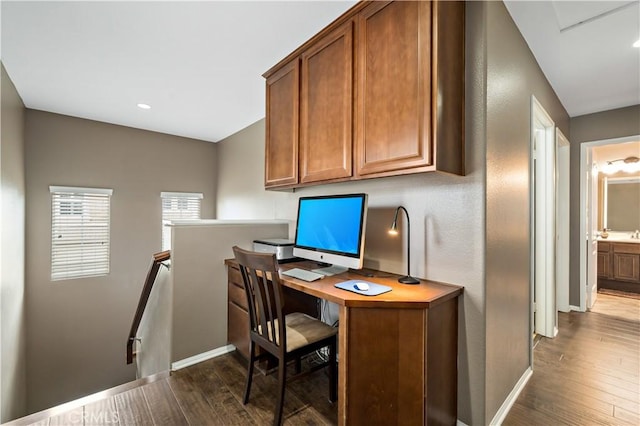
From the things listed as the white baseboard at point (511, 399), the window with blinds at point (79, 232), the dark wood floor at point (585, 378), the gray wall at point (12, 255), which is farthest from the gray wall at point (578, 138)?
the window with blinds at point (79, 232)

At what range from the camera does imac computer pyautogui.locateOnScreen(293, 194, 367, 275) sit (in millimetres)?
1750

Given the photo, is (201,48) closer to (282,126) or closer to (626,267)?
(282,126)

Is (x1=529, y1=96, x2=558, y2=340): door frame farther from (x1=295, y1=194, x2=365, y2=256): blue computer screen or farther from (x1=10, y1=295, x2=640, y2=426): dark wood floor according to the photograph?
(x1=295, y1=194, x2=365, y2=256): blue computer screen

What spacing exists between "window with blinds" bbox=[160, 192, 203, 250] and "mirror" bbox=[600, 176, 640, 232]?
7355 mm

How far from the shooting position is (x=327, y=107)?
1.99 metres

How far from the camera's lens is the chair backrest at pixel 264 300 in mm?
1524

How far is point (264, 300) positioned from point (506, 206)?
1.59 meters

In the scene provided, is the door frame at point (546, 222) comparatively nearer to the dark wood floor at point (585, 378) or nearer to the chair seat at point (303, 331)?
the dark wood floor at point (585, 378)

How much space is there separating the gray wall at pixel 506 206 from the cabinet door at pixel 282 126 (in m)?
1.33

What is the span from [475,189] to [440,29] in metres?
0.84

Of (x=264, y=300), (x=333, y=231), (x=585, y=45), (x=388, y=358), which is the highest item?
(x=585, y=45)

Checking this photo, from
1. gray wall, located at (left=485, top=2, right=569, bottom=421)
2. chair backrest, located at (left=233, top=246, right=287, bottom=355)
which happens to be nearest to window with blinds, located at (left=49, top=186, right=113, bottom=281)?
chair backrest, located at (left=233, top=246, right=287, bottom=355)

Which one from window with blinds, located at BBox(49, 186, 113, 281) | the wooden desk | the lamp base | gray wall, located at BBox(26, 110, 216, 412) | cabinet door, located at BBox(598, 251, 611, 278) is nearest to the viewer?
the wooden desk

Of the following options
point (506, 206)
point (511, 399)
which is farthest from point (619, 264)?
point (506, 206)
